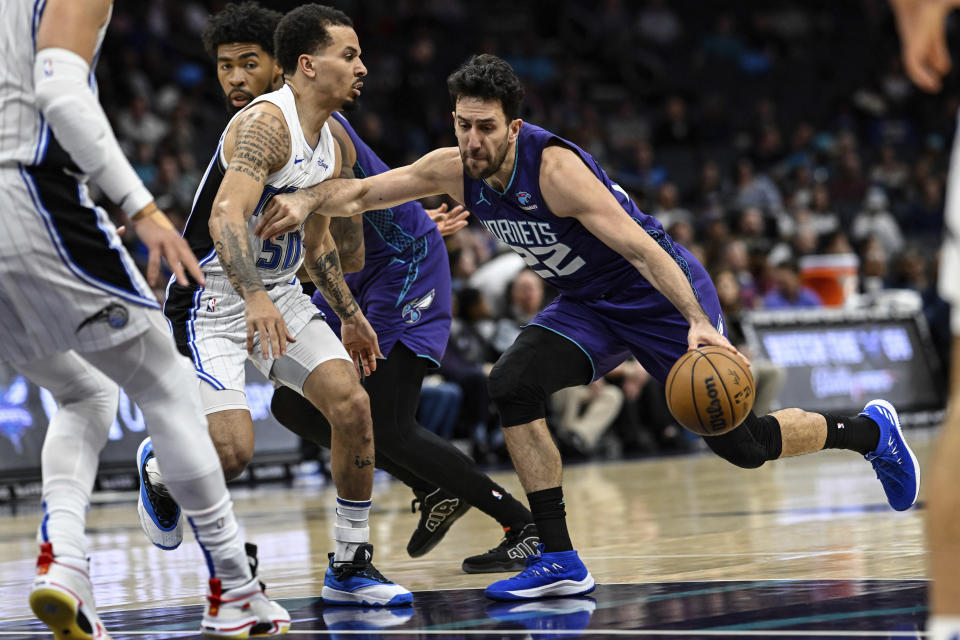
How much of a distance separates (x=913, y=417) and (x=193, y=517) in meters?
12.0

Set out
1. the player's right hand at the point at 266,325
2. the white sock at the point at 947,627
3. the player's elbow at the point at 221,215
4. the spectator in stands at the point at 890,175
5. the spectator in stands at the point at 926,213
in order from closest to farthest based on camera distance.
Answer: the white sock at the point at 947,627, the player's right hand at the point at 266,325, the player's elbow at the point at 221,215, the spectator in stands at the point at 926,213, the spectator in stands at the point at 890,175

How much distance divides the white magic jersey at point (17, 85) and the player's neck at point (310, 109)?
1.47 meters

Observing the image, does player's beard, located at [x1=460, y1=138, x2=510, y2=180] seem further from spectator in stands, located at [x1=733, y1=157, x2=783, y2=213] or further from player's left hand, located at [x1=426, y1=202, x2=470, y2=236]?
spectator in stands, located at [x1=733, y1=157, x2=783, y2=213]

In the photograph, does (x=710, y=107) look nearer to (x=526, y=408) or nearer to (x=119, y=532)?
(x=119, y=532)

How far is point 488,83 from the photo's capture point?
4750 mm

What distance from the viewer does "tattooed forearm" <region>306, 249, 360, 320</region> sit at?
5.30 m

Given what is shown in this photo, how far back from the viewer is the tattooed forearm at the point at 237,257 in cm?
451

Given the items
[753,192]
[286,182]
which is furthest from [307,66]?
[753,192]

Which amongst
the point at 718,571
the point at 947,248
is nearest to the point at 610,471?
the point at 718,571

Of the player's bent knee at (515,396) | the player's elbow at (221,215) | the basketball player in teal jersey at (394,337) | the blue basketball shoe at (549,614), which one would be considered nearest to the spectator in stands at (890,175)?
the basketball player in teal jersey at (394,337)

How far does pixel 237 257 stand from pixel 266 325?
263 mm

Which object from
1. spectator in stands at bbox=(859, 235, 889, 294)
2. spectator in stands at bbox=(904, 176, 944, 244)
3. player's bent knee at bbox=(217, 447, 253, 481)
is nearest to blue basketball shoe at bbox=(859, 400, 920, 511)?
player's bent knee at bbox=(217, 447, 253, 481)

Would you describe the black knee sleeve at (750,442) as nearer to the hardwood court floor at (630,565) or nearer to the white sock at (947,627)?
the hardwood court floor at (630,565)

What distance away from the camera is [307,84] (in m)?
5.01
